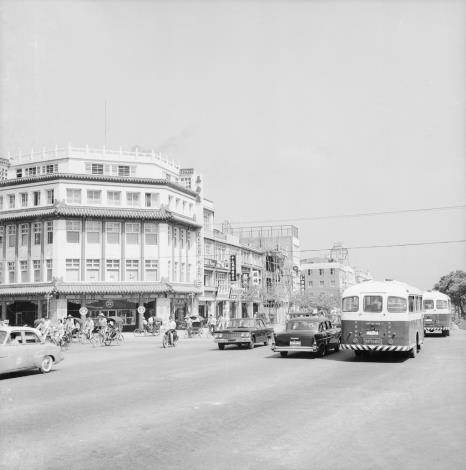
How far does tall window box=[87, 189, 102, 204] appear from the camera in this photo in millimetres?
55094

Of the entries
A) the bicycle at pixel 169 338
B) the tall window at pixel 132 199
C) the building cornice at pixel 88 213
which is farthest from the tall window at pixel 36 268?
the bicycle at pixel 169 338

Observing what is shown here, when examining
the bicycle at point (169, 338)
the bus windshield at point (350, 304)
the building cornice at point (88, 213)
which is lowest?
the bicycle at point (169, 338)

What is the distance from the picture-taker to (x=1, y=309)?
2250 inches

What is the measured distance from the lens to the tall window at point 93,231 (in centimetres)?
5466

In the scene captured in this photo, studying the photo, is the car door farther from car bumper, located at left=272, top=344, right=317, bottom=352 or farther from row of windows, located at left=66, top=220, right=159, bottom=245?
row of windows, located at left=66, top=220, right=159, bottom=245

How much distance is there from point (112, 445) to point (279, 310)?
86.4 m

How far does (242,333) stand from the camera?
88.0 feet

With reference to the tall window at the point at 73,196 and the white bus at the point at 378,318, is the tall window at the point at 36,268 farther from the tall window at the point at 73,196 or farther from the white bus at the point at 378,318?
Answer: the white bus at the point at 378,318

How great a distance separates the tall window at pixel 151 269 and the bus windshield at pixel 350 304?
121 feet

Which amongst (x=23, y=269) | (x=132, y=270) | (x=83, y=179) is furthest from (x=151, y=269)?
(x=23, y=269)

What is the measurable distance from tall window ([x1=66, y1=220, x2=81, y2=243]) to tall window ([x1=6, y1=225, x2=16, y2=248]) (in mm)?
6330

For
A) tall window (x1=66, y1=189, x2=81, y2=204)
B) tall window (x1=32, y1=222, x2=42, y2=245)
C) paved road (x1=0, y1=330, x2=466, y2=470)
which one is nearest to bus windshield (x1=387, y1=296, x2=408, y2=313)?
paved road (x1=0, y1=330, x2=466, y2=470)

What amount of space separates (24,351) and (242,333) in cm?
1157

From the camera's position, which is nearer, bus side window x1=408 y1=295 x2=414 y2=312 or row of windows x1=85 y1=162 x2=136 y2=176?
bus side window x1=408 y1=295 x2=414 y2=312
